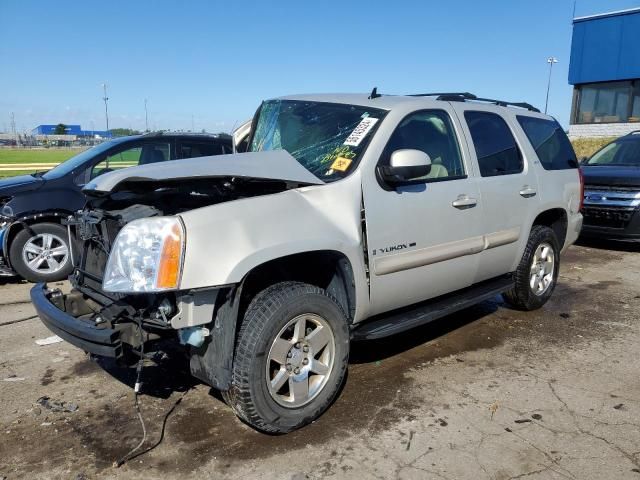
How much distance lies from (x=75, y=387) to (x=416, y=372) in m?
2.46

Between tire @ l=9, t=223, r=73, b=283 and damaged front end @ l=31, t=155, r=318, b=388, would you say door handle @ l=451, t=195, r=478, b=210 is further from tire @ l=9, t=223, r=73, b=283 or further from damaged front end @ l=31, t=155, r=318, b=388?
tire @ l=9, t=223, r=73, b=283

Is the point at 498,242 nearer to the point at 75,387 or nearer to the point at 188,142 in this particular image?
the point at 75,387

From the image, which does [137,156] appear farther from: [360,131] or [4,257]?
[360,131]

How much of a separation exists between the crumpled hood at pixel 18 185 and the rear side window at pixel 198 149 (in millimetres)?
1736

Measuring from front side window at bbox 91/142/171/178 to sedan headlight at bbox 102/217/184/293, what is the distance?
4.29m

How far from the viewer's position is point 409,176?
3.52 meters

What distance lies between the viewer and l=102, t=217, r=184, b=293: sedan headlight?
2.72 m

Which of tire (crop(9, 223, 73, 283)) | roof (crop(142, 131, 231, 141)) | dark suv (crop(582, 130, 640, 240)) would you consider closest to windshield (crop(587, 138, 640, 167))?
dark suv (crop(582, 130, 640, 240))

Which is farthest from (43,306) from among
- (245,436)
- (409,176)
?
(409,176)

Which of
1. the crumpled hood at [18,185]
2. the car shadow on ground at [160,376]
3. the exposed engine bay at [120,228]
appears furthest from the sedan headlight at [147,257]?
the crumpled hood at [18,185]

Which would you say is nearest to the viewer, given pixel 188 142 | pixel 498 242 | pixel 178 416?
pixel 178 416

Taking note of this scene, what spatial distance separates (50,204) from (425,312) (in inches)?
188

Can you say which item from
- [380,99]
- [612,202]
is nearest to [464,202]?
[380,99]

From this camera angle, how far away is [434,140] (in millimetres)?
4195
